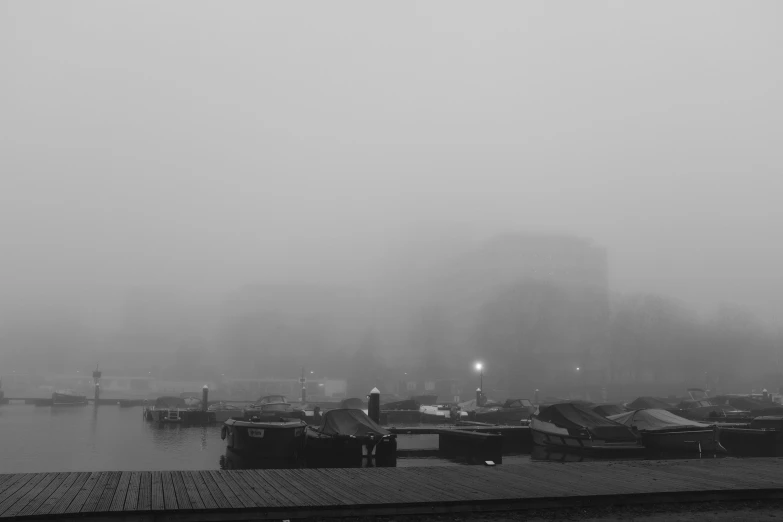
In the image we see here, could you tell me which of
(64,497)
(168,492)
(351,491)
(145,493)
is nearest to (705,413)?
(351,491)

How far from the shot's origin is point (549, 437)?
123ft

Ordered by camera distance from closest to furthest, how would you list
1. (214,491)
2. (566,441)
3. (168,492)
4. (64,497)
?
(64,497) < (168,492) < (214,491) < (566,441)

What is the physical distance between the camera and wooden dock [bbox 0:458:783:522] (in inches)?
523

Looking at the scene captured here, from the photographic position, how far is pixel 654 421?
35.2m

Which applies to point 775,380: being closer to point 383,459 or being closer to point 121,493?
point 383,459

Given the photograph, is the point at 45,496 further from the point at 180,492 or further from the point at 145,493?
the point at 180,492

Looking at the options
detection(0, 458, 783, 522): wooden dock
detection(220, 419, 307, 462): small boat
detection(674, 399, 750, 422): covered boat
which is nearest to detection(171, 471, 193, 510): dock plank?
detection(0, 458, 783, 522): wooden dock

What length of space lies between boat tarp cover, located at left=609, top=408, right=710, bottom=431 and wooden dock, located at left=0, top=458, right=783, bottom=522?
14.3m

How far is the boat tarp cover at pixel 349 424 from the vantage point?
30891 millimetres

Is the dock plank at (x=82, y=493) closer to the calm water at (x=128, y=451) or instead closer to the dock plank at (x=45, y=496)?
the dock plank at (x=45, y=496)

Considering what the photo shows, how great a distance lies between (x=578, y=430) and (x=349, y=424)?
13316mm

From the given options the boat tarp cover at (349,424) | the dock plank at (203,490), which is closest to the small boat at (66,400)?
the boat tarp cover at (349,424)

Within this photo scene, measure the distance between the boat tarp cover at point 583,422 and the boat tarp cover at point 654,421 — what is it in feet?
5.01

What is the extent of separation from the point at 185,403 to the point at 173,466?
304ft
